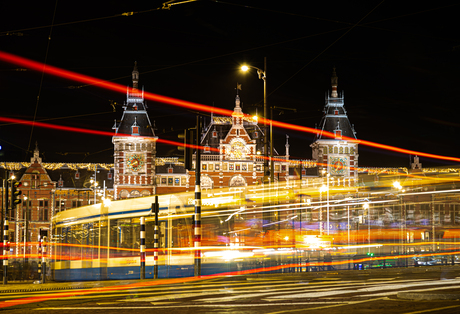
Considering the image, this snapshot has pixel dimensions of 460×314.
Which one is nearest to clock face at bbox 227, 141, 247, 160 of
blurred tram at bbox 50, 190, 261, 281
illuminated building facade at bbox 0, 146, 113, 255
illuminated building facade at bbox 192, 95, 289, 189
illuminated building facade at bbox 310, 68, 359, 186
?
illuminated building facade at bbox 192, 95, 289, 189

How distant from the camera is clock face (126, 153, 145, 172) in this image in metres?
69.1

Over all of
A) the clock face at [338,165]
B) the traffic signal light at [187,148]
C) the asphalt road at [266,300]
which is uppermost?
the clock face at [338,165]

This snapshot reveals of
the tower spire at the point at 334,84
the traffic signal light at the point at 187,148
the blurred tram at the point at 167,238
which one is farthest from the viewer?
the tower spire at the point at 334,84

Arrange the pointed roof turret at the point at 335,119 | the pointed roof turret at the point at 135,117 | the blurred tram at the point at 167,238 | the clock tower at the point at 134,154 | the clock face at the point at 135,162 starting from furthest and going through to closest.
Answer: the pointed roof turret at the point at 335,119 < the pointed roof turret at the point at 135,117 < the clock face at the point at 135,162 < the clock tower at the point at 134,154 < the blurred tram at the point at 167,238

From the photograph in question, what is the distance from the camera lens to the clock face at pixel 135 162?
69125 mm

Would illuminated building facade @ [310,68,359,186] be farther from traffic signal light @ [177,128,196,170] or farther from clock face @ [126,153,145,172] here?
traffic signal light @ [177,128,196,170]

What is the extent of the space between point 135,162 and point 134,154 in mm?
1075

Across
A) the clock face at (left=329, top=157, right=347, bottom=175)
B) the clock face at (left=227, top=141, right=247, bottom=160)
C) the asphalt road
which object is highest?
the clock face at (left=227, top=141, right=247, bottom=160)

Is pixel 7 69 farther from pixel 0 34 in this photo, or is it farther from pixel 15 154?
pixel 15 154

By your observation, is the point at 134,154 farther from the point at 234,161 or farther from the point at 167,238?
the point at 167,238

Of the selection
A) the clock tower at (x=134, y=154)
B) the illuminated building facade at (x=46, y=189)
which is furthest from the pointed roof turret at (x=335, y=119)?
the illuminated building facade at (x=46, y=189)

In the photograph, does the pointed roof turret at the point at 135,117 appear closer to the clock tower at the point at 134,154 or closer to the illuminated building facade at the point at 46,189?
the clock tower at the point at 134,154

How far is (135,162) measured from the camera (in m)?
69.2

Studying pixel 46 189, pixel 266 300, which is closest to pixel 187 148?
pixel 266 300
